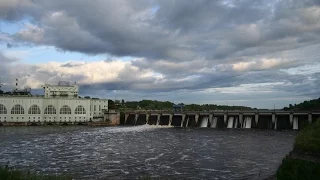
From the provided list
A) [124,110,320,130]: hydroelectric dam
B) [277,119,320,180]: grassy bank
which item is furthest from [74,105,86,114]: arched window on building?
[277,119,320,180]: grassy bank

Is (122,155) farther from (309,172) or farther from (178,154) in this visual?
(309,172)

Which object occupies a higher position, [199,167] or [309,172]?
[309,172]

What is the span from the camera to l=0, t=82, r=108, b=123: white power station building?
408ft

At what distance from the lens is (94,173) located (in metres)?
34.2

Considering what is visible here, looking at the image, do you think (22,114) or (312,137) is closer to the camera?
(312,137)

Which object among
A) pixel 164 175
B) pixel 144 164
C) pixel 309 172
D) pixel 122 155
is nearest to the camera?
pixel 309 172

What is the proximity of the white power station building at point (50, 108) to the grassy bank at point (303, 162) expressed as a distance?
109 m

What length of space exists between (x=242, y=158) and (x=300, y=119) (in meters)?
65.7

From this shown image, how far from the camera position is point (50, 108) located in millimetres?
131000

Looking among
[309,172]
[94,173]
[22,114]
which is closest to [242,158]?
[94,173]

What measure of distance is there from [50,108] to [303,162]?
119 meters

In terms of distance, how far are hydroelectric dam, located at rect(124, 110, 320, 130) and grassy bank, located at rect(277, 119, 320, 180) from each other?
60.1 meters

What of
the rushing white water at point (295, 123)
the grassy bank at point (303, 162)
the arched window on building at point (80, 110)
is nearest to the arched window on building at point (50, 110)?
the arched window on building at point (80, 110)

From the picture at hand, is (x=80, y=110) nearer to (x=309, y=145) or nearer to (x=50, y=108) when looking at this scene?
A: (x=50, y=108)
